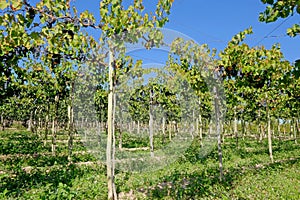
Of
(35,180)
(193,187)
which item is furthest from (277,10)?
(35,180)

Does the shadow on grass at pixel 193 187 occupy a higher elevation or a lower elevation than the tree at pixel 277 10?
lower

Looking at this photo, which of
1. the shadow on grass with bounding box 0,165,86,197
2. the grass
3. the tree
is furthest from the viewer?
the shadow on grass with bounding box 0,165,86,197

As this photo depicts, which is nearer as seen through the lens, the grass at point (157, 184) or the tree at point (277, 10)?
the tree at point (277, 10)

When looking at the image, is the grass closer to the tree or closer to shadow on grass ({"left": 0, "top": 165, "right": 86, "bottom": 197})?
shadow on grass ({"left": 0, "top": 165, "right": 86, "bottom": 197})

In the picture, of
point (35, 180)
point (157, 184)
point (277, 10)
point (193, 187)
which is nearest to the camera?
point (277, 10)

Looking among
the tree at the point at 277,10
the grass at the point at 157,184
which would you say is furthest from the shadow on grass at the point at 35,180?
the tree at the point at 277,10

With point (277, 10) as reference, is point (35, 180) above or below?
below

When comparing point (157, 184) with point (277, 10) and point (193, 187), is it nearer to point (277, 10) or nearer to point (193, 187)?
point (193, 187)

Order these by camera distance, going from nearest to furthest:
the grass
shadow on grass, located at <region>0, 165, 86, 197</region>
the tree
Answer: the tree
the grass
shadow on grass, located at <region>0, 165, 86, 197</region>

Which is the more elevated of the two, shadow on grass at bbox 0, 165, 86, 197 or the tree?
the tree

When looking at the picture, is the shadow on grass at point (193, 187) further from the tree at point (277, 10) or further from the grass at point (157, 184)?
the tree at point (277, 10)

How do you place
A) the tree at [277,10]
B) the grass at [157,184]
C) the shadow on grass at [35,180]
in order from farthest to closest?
1. the shadow on grass at [35,180]
2. the grass at [157,184]
3. the tree at [277,10]

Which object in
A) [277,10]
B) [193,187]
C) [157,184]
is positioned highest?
[277,10]

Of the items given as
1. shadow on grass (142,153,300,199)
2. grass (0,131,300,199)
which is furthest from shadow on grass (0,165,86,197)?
shadow on grass (142,153,300,199)
